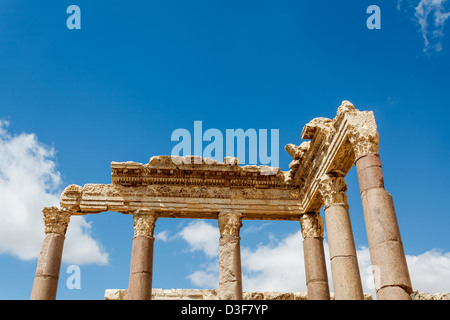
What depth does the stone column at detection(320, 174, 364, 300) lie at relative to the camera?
36.2 ft

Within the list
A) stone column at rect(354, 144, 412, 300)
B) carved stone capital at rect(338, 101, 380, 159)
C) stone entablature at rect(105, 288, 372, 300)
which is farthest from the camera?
stone entablature at rect(105, 288, 372, 300)

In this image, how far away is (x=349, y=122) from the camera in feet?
34.7

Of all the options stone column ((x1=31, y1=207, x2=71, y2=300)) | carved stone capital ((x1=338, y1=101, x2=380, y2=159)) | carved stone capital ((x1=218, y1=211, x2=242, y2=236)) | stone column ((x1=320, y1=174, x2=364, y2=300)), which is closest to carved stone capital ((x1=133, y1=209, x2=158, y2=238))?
carved stone capital ((x1=218, y1=211, x2=242, y2=236))

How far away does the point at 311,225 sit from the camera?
589 inches

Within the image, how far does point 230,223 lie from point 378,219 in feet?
20.7

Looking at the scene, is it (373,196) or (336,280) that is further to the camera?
(336,280)

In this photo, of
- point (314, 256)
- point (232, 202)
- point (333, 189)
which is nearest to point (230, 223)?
point (232, 202)

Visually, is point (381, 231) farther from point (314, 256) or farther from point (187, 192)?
point (187, 192)

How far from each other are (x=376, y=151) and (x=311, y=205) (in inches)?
195

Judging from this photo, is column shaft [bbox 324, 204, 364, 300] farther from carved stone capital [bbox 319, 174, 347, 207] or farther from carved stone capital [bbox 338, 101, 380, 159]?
carved stone capital [bbox 338, 101, 380, 159]

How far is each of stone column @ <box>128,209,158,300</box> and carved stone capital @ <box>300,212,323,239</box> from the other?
206 inches

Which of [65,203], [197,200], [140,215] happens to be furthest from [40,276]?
[197,200]
